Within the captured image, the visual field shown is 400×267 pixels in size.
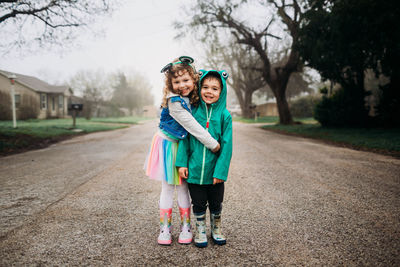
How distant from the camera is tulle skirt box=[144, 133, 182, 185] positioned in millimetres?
2344

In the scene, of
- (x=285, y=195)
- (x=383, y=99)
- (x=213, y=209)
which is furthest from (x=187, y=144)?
(x=383, y=99)

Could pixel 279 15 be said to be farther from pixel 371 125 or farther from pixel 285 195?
pixel 285 195

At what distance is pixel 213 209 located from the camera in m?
2.36

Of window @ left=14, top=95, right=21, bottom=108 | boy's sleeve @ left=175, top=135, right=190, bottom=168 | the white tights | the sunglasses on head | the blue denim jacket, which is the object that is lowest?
the white tights

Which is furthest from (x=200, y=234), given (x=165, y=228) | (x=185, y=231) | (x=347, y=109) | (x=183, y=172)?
(x=347, y=109)

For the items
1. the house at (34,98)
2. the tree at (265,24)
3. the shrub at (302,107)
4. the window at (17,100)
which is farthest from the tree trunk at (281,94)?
the window at (17,100)

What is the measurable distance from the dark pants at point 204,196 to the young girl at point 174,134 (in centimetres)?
12

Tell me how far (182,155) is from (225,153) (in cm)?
40

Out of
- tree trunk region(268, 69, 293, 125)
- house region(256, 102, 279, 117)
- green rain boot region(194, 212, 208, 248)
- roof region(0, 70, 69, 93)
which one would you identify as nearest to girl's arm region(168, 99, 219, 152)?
green rain boot region(194, 212, 208, 248)

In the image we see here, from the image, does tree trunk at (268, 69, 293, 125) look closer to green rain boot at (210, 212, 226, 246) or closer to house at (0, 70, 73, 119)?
green rain boot at (210, 212, 226, 246)

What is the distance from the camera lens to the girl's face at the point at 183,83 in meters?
2.28

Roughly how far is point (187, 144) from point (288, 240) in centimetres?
130

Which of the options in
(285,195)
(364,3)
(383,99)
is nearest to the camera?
(285,195)

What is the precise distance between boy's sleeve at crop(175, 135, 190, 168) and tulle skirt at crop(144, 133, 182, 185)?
7 cm
